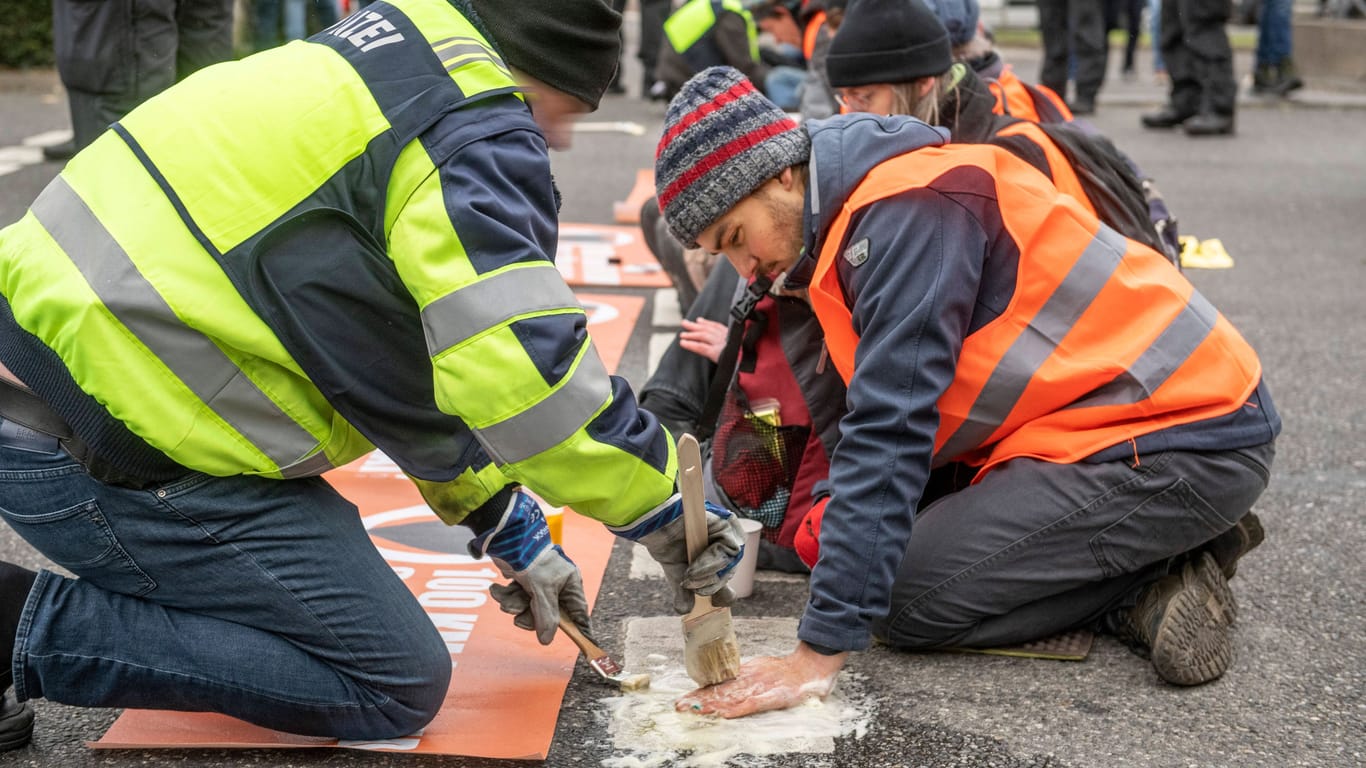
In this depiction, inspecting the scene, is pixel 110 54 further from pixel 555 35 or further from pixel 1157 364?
pixel 1157 364

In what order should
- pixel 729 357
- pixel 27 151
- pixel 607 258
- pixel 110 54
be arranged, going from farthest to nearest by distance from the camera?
1. pixel 27 151
2. pixel 607 258
3. pixel 110 54
4. pixel 729 357

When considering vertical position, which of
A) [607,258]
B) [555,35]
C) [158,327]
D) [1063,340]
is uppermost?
[555,35]

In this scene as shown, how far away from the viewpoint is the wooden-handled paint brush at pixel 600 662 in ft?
8.08

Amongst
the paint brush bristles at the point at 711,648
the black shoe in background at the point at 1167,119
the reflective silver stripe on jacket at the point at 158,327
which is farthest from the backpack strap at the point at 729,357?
the black shoe in background at the point at 1167,119

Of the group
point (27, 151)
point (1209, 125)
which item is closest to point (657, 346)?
point (27, 151)

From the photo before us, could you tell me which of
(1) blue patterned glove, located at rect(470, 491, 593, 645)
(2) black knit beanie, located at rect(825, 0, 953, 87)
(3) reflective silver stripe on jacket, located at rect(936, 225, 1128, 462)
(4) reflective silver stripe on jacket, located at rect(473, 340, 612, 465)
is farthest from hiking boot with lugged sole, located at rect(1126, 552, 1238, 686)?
(2) black knit beanie, located at rect(825, 0, 953, 87)

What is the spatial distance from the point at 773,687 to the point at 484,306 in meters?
0.89

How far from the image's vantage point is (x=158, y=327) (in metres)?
1.95

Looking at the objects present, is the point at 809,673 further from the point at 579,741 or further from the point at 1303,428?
the point at 1303,428

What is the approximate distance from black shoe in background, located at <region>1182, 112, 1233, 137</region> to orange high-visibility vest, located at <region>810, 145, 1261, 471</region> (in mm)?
7462

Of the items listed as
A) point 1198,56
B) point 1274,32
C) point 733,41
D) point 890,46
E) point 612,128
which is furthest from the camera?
point 1274,32

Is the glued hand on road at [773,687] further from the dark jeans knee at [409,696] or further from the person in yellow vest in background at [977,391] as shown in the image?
the dark jeans knee at [409,696]

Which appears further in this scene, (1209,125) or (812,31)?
(1209,125)

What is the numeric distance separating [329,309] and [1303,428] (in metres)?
2.93
